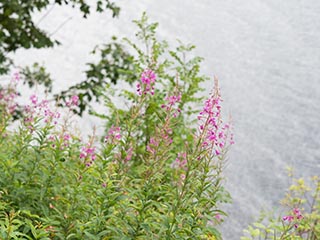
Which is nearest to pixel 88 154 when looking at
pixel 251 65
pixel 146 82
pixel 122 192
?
pixel 122 192

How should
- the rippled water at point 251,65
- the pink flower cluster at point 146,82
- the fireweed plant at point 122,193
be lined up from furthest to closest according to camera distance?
the rippled water at point 251,65 < the pink flower cluster at point 146,82 < the fireweed plant at point 122,193

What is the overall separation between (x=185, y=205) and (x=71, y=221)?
598mm

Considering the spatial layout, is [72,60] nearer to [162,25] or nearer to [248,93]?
[162,25]

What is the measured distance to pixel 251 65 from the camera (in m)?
13.6

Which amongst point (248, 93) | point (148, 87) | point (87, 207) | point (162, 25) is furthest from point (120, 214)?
point (162, 25)

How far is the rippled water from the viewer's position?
1039 cm

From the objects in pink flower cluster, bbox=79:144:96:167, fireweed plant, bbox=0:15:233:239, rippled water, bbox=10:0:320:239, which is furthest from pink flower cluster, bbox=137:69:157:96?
rippled water, bbox=10:0:320:239

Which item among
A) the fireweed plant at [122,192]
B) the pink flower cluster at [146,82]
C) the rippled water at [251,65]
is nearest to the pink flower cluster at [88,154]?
the fireweed plant at [122,192]

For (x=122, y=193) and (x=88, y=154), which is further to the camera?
(x=88, y=154)

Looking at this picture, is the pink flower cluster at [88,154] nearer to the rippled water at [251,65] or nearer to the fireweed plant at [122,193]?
the fireweed plant at [122,193]

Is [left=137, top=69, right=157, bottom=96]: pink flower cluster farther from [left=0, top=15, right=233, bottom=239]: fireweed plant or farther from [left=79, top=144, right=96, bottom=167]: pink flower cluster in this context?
[left=79, top=144, right=96, bottom=167]: pink flower cluster

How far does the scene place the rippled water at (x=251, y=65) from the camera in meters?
10.4

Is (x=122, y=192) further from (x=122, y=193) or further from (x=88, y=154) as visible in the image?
(x=88, y=154)

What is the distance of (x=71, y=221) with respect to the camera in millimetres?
2586
